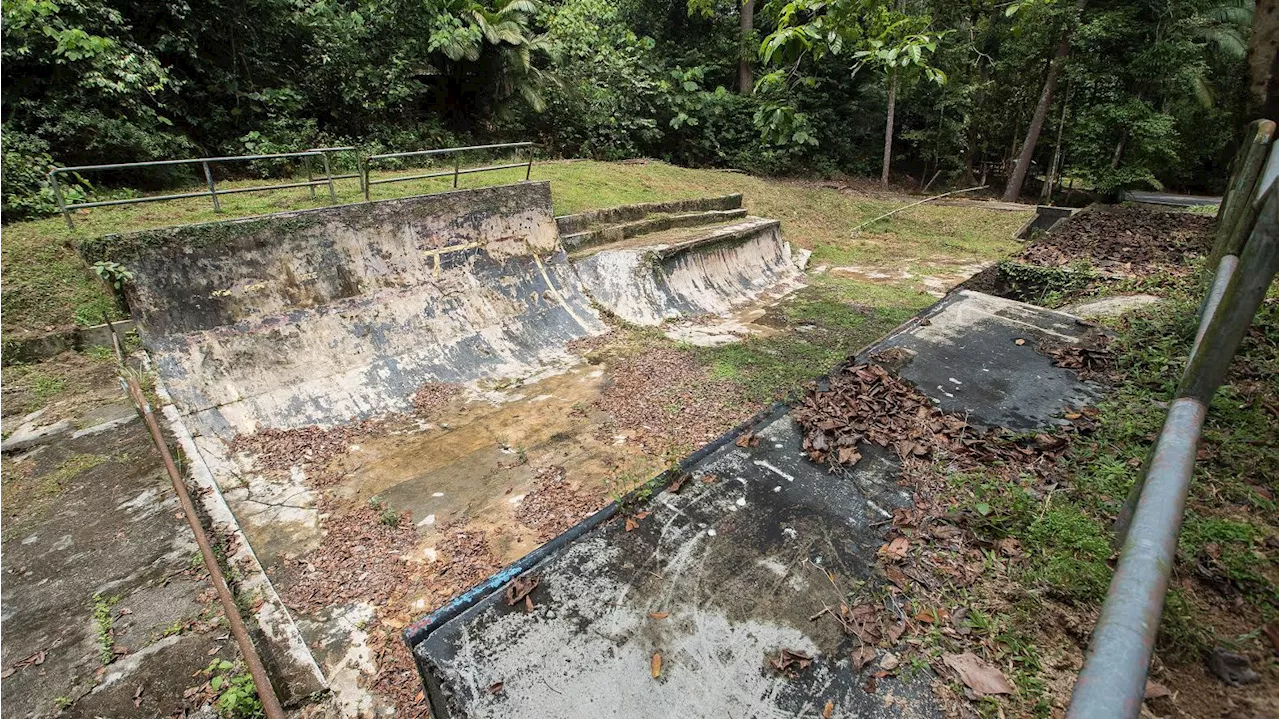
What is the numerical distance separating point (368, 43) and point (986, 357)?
1240cm

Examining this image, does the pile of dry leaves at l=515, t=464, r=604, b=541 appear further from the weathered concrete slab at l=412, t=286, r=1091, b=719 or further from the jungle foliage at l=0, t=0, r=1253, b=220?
the jungle foliage at l=0, t=0, r=1253, b=220

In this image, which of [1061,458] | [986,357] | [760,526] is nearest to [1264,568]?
[1061,458]

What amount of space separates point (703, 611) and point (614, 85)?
14.9 meters

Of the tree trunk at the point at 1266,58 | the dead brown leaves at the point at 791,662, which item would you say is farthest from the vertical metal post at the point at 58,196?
the tree trunk at the point at 1266,58

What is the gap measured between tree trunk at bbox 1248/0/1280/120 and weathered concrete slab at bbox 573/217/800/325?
18.2ft

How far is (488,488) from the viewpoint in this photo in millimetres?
4309

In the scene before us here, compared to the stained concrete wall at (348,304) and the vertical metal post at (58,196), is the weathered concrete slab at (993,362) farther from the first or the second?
the vertical metal post at (58,196)

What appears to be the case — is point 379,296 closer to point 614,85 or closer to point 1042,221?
point 614,85

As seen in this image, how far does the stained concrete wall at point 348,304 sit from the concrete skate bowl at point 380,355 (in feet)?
0.05

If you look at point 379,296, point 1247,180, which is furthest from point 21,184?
point 1247,180

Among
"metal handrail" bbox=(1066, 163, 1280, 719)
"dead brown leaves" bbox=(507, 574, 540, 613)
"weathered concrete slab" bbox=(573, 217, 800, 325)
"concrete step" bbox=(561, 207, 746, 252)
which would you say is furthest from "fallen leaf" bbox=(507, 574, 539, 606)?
"concrete step" bbox=(561, 207, 746, 252)

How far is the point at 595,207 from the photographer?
354 inches

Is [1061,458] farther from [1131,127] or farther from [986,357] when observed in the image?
[1131,127]

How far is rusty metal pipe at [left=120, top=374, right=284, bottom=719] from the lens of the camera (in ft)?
7.22
